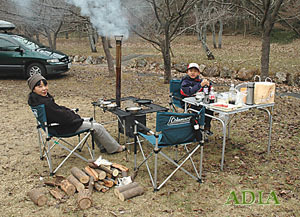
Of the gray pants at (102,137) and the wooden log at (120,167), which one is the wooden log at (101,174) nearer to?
the wooden log at (120,167)

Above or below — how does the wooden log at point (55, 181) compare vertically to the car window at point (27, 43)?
below

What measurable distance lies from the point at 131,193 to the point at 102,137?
1.01 m

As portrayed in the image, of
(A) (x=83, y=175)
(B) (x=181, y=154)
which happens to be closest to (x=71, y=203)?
(A) (x=83, y=175)

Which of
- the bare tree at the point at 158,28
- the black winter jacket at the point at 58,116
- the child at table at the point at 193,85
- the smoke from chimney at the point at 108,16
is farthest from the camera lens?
the bare tree at the point at 158,28

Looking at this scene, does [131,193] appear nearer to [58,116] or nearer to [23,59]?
[58,116]

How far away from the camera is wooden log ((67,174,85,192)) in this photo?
2.94 meters

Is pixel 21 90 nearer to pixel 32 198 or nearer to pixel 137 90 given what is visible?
pixel 137 90

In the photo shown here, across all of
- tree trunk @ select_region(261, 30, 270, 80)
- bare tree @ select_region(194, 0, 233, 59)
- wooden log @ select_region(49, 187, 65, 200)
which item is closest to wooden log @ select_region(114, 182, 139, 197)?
wooden log @ select_region(49, 187, 65, 200)

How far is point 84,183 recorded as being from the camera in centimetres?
300

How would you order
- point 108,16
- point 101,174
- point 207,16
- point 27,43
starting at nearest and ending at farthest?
1. point 101,174
2. point 108,16
3. point 27,43
4. point 207,16

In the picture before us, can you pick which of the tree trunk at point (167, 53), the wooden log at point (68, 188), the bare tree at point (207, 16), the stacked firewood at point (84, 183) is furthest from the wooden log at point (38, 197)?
the bare tree at point (207, 16)

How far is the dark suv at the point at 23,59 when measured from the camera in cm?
895

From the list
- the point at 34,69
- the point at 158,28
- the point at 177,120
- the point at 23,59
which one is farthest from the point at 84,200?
the point at 158,28

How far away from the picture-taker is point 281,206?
2762mm
